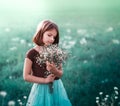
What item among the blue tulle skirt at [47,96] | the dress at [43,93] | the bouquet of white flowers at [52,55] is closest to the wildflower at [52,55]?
the bouquet of white flowers at [52,55]

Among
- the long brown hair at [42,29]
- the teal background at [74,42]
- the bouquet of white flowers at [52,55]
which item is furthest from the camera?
the teal background at [74,42]

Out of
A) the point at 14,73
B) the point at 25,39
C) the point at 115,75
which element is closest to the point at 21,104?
the point at 14,73

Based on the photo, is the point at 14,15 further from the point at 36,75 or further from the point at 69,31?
the point at 36,75

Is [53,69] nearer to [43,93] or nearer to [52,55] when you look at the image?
[52,55]

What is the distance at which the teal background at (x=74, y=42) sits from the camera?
5.85 meters

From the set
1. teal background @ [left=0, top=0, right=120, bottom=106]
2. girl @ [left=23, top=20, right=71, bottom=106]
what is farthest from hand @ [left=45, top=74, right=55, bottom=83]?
teal background @ [left=0, top=0, right=120, bottom=106]

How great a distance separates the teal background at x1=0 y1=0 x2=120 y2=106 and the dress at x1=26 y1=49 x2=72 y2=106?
746mm

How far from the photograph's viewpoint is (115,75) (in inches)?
237

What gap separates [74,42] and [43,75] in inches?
40.3

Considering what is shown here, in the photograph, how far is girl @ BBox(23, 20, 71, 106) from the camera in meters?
5.00

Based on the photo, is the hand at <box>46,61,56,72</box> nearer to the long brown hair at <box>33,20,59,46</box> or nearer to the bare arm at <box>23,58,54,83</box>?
the bare arm at <box>23,58,54,83</box>

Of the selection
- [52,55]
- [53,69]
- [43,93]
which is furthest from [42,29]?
[43,93]

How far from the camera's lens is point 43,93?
501 centimetres

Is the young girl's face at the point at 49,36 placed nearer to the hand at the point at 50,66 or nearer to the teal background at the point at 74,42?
the hand at the point at 50,66
